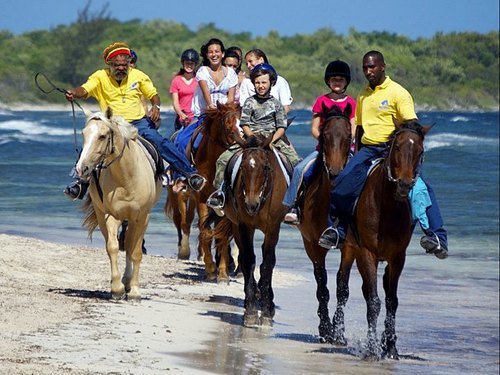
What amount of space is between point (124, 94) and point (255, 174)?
1.94 meters

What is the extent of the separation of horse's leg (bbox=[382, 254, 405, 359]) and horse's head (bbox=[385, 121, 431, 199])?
829mm

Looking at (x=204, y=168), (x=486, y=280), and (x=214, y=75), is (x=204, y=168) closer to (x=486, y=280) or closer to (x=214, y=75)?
(x=214, y=75)

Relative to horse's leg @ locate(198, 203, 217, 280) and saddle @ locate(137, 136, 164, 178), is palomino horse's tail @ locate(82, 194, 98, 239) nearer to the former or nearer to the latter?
saddle @ locate(137, 136, 164, 178)

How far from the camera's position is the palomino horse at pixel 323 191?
11.4 metres

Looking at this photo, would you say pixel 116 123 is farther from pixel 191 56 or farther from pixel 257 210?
pixel 191 56

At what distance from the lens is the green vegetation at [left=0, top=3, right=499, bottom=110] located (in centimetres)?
6247

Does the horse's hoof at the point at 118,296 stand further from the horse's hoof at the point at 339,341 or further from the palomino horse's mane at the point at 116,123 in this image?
the horse's hoof at the point at 339,341

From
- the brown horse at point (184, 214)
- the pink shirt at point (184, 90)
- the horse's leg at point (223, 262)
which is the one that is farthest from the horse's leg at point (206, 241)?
the pink shirt at point (184, 90)

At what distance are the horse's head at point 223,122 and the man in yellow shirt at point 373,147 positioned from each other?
3.34 metres

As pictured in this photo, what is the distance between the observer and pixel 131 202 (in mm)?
12664

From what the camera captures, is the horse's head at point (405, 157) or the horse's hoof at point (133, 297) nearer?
the horse's head at point (405, 157)

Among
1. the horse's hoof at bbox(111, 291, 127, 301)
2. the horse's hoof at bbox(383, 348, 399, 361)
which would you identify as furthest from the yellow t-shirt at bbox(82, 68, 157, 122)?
the horse's hoof at bbox(383, 348, 399, 361)

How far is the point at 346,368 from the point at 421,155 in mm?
1819

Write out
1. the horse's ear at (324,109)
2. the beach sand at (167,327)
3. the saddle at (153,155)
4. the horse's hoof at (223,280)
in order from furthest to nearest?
the horse's hoof at (223,280), the saddle at (153,155), the horse's ear at (324,109), the beach sand at (167,327)
